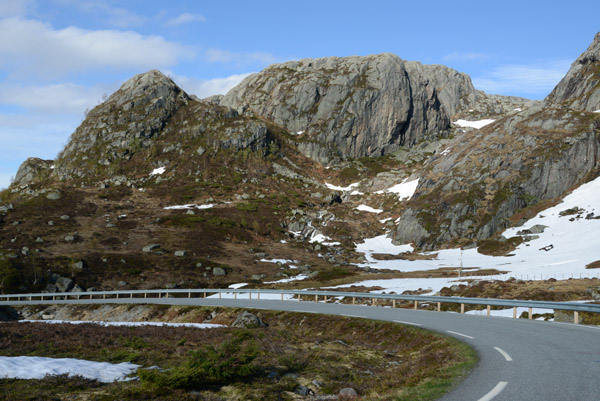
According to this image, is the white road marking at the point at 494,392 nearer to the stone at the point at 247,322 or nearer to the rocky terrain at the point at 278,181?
the stone at the point at 247,322

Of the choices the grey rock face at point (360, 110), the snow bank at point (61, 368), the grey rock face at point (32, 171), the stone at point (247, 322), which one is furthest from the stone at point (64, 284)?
the grey rock face at point (360, 110)

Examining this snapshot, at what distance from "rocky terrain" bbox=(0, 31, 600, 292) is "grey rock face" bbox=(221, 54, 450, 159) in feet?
2.23

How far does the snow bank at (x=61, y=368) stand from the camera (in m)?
10.6

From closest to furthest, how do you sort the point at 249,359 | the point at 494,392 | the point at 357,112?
1. the point at 494,392
2. the point at 249,359
3. the point at 357,112

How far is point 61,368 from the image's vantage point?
37.3 ft

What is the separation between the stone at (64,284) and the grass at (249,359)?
49.7 metres

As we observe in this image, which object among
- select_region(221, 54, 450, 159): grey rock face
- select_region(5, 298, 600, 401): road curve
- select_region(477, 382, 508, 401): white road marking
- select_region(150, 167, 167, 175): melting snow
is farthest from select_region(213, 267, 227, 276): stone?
select_region(221, 54, 450, 159): grey rock face

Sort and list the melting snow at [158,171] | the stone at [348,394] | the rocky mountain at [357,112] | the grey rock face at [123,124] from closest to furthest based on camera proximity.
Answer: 1. the stone at [348,394]
2. the melting snow at [158,171]
3. the grey rock face at [123,124]
4. the rocky mountain at [357,112]

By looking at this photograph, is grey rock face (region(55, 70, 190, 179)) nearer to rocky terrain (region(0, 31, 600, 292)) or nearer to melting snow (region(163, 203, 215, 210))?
rocky terrain (region(0, 31, 600, 292))

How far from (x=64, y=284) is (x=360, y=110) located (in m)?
141

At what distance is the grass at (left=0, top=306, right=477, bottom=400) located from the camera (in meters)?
9.29

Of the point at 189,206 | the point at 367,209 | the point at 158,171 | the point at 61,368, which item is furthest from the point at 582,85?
the point at 61,368

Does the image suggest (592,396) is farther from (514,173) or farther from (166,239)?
(514,173)

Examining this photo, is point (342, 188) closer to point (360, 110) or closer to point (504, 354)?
point (360, 110)
